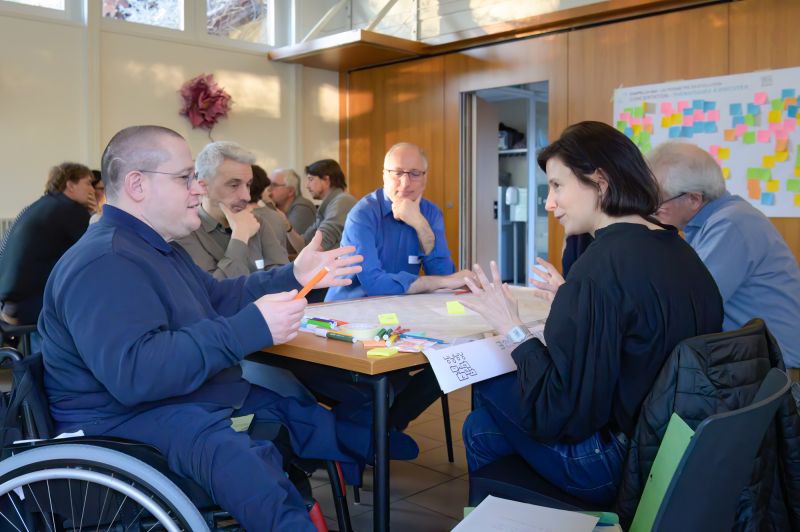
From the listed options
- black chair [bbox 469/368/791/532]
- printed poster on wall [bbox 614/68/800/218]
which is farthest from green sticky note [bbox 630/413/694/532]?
printed poster on wall [bbox 614/68/800/218]

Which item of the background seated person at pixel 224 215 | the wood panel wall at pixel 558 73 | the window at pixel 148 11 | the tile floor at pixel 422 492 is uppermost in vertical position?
the window at pixel 148 11

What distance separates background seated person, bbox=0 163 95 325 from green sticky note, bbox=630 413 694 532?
3592 millimetres

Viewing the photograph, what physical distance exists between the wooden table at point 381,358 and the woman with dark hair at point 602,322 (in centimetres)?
31

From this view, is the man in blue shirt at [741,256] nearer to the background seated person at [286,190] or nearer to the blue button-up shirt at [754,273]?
the blue button-up shirt at [754,273]

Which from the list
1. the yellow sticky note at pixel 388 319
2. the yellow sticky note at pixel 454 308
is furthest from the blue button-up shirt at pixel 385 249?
the yellow sticky note at pixel 388 319

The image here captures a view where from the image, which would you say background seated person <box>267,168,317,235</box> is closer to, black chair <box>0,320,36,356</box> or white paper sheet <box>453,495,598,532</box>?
black chair <box>0,320,36,356</box>

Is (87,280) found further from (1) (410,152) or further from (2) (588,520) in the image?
(1) (410,152)

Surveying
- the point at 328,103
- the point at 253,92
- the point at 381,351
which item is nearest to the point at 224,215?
the point at 381,351

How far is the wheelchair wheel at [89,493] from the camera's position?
1.38m

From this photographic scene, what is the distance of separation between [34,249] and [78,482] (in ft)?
9.94

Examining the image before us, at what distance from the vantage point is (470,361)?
1.96 meters

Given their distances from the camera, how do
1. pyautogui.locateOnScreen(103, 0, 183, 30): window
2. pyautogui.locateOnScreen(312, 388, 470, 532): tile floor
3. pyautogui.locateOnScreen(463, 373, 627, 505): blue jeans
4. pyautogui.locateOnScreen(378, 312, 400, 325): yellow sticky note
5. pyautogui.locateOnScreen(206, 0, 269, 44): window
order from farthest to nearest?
pyautogui.locateOnScreen(206, 0, 269, 44): window → pyautogui.locateOnScreen(103, 0, 183, 30): window → pyautogui.locateOnScreen(312, 388, 470, 532): tile floor → pyautogui.locateOnScreen(378, 312, 400, 325): yellow sticky note → pyautogui.locateOnScreen(463, 373, 627, 505): blue jeans

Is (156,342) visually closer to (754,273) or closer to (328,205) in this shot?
(754,273)

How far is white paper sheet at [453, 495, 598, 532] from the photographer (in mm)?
1344
